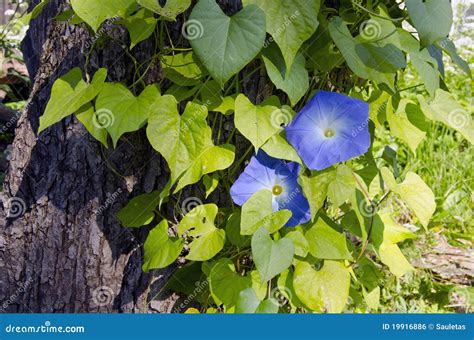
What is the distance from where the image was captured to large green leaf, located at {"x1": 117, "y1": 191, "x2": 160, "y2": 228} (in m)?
1.23

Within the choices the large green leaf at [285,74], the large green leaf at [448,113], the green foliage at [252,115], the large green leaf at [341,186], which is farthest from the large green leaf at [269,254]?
the large green leaf at [448,113]

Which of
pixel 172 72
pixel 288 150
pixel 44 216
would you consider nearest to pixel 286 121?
pixel 288 150

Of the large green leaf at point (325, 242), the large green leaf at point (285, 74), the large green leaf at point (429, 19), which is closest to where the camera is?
the large green leaf at point (429, 19)


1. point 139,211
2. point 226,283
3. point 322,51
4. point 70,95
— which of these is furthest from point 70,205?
point 322,51

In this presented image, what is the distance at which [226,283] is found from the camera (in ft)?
3.85

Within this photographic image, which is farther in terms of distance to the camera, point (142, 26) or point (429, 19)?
point (142, 26)

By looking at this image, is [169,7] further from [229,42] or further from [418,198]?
[418,198]

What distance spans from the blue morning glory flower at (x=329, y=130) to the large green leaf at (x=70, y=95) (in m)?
0.36

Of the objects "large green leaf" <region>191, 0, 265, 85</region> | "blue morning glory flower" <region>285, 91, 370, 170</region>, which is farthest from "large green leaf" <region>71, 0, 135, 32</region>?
"blue morning glory flower" <region>285, 91, 370, 170</region>

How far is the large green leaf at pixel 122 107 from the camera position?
1071 millimetres

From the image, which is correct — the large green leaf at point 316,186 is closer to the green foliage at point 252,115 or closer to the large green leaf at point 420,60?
the green foliage at point 252,115

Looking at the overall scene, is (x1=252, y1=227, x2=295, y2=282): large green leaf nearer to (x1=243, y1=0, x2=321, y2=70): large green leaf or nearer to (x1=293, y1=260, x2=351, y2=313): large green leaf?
(x1=293, y1=260, x2=351, y2=313): large green leaf

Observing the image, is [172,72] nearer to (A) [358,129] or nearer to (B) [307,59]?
(B) [307,59]

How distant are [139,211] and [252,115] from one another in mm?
332
